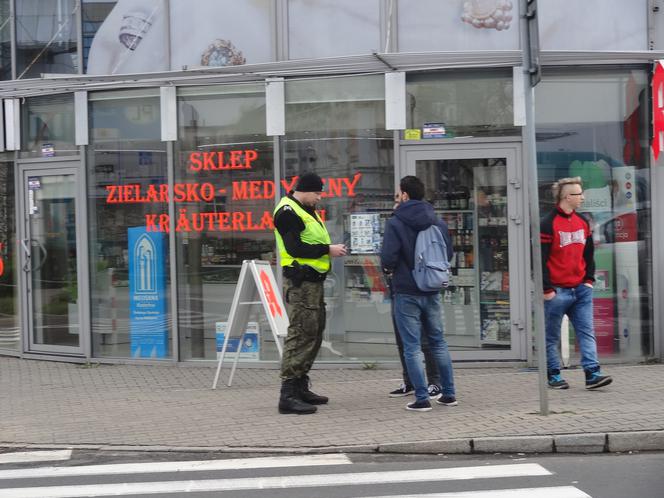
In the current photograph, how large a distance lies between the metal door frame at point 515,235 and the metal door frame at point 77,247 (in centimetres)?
467

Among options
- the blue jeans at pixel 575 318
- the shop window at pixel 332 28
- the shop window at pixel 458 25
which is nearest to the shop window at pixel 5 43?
the shop window at pixel 332 28

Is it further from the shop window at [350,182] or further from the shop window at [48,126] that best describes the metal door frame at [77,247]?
the shop window at [350,182]

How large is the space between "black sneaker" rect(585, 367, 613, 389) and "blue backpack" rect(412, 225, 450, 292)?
1782 millimetres

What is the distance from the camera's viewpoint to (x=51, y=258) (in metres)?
12.3

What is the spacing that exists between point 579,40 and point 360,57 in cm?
247

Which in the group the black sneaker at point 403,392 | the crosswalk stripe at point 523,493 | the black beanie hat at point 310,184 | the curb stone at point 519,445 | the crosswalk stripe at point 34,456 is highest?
the black beanie hat at point 310,184

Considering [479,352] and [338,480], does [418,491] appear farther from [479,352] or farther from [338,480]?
[479,352]

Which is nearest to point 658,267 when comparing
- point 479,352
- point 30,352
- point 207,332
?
point 479,352

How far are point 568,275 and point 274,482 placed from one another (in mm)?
3814

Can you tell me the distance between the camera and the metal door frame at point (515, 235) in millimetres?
10586

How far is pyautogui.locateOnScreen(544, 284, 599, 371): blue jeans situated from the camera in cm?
876

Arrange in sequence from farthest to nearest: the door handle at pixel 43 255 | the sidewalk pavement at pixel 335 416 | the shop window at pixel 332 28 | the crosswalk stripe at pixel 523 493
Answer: the door handle at pixel 43 255 → the shop window at pixel 332 28 → the sidewalk pavement at pixel 335 416 → the crosswalk stripe at pixel 523 493

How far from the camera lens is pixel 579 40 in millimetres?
10539

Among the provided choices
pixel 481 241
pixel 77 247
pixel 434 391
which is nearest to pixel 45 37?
pixel 77 247
